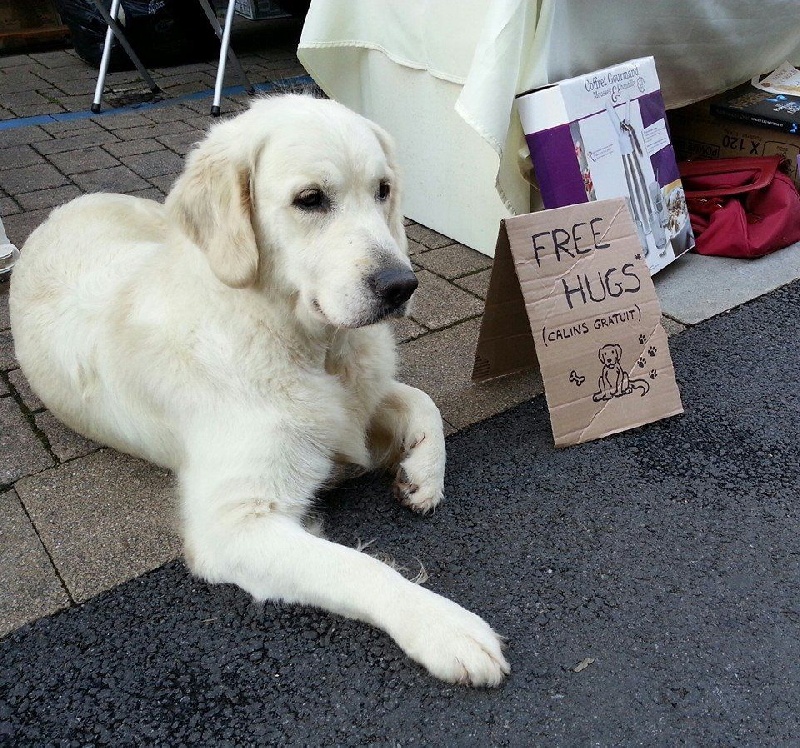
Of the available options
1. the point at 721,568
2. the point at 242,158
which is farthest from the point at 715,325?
the point at 242,158

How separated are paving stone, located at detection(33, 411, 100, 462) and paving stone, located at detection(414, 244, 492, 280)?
1877 millimetres

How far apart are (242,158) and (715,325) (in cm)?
224

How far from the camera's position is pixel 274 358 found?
2086 millimetres

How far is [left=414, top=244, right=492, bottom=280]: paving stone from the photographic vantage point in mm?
3738

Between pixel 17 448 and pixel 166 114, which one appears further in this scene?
pixel 166 114

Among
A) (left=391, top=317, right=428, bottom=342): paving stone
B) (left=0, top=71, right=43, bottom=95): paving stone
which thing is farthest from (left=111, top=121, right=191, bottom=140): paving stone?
(left=391, top=317, right=428, bottom=342): paving stone

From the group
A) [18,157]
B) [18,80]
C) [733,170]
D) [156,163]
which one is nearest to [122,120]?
[18,157]

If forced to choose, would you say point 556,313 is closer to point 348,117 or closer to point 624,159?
point 348,117

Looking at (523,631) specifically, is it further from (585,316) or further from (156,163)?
(156,163)

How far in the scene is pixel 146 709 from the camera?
5.65ft

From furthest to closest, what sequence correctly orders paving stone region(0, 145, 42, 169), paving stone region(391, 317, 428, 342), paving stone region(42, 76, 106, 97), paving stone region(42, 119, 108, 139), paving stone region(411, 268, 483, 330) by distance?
paving stone region(42, 76, 106, 97), paving stone region(42, 119, 108, 139), paving stone region(0, 145, 42, 169), paving stone region(411, 268, 483, 330), paving stone region(391, 317, 428, 342)

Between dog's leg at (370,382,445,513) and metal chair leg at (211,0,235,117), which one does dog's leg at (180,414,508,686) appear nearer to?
dog's leg at (370,382,445,513)

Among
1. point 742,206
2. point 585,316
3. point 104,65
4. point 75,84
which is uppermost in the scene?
point 104,65

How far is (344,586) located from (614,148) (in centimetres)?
235
